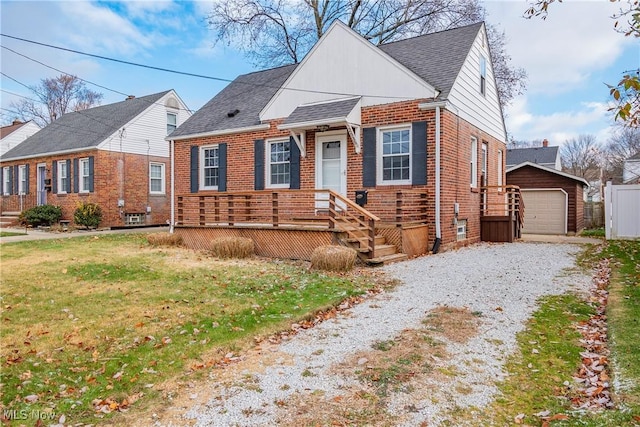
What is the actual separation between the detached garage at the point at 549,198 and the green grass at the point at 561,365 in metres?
13.8

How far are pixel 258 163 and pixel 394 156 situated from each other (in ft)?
14.6

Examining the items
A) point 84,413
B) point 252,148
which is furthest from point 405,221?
point 84,413

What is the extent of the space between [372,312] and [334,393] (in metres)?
2.34

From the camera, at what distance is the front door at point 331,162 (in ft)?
38.7

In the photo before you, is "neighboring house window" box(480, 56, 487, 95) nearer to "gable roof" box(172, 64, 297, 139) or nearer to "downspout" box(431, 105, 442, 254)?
"downspout" box(431, 105, 442, 254)

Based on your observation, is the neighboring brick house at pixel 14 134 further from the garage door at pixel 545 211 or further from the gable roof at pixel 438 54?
the garage door at pixel 545 211

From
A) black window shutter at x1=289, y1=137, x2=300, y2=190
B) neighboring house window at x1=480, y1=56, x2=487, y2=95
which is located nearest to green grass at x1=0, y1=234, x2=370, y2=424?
black window shutter at x1=289, y1=137, x2=300, y2=190

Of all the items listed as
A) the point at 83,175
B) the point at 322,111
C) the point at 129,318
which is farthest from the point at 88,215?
the point at 129,318

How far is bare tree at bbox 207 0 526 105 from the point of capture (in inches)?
843

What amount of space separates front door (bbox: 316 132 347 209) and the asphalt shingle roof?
65cm

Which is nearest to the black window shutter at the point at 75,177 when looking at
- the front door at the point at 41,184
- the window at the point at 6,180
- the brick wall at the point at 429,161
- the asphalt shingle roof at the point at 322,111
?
the front door at the point at 41,184

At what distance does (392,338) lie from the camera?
4.65 meters

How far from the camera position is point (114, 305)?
19.8ft

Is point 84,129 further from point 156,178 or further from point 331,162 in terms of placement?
point 331,162
